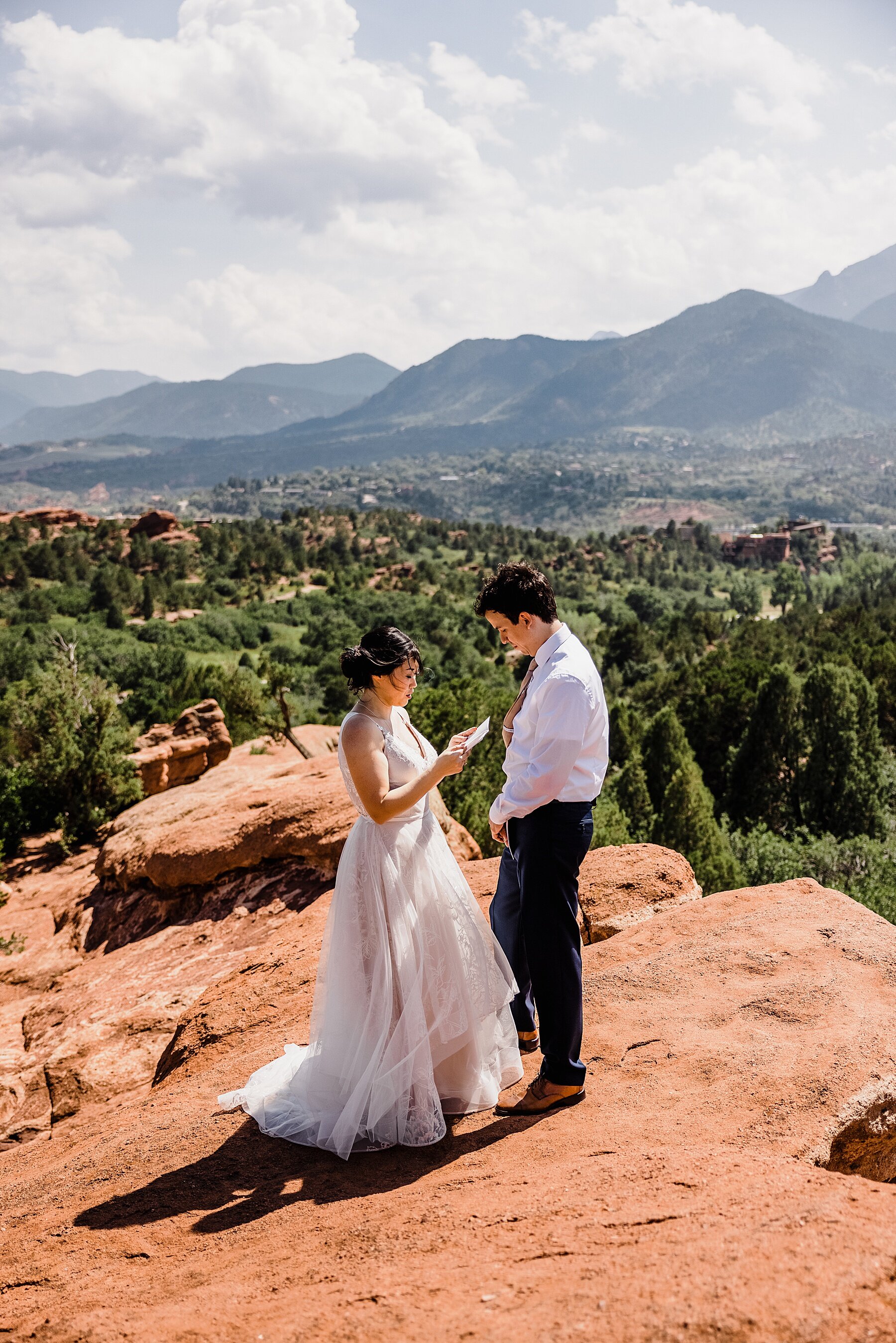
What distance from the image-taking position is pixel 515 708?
4.76 meters

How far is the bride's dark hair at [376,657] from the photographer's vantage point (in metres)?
4.47

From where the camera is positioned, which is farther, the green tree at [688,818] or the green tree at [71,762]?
the green tree at [688,818]

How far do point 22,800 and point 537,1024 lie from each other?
47.5 ft

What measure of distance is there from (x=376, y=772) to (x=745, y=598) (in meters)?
104

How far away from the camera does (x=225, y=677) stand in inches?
1139

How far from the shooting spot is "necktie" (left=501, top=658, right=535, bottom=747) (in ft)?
14.9

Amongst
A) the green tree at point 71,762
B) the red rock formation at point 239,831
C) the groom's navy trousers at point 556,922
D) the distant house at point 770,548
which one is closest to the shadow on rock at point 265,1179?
the groom's navy trousers at point 556,922

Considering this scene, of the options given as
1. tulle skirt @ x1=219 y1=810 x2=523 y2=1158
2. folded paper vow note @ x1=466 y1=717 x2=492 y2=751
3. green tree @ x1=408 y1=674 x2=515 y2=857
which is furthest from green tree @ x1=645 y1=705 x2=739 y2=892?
folded paper vow note @ x1=466 y1=717 x2=492 y2=751

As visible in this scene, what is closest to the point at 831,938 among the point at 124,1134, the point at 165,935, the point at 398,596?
the point at 124,1134

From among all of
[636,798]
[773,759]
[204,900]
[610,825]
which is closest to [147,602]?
[636,798]

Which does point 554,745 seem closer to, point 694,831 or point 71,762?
point 71,762

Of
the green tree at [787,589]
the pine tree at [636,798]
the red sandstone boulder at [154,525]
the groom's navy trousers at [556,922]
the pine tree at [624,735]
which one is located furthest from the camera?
the green tree at [787,589]

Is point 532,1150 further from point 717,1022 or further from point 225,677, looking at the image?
point 225,677

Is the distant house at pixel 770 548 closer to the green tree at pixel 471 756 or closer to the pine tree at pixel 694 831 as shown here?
the pine tree at pixel 694 831
